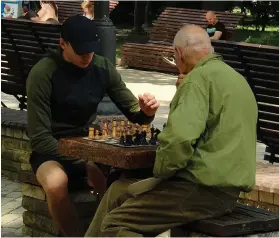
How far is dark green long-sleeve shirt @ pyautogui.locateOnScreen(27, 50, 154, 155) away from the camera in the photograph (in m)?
6.16

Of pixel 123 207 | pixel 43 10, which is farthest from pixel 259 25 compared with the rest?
pixel 123 207

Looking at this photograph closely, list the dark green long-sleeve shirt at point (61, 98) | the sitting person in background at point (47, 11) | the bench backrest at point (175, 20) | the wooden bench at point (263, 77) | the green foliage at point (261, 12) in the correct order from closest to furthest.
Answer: the dark green long-sleeve shirt at point (61, 98) → the wooden bench at point (263, 77) → the sitting person in background at point (47, 11) → the bench backrest at point (175, 20) → the green foliage at point (261, 12)

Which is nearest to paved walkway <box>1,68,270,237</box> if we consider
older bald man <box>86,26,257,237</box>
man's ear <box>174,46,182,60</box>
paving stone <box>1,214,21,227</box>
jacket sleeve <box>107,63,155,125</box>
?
paving stone <box>1,214,21,227</box>

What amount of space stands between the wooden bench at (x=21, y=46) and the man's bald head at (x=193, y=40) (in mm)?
4467

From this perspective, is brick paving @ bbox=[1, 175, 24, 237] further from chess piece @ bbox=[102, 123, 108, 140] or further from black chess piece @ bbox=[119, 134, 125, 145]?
black chess piece @ bbox=[119, 134, 125, 145]

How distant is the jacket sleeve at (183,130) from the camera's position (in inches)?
190

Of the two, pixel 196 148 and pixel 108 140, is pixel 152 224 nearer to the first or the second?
pixel 196 148

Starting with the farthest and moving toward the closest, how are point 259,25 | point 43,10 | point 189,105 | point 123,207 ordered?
1. point 259,25
2. point 43,10
3. point 123,207
4. point 189,105

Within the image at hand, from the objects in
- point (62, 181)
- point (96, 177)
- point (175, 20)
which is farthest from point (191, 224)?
point (175, 20)

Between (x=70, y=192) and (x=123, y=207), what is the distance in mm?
1305

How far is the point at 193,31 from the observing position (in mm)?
5254

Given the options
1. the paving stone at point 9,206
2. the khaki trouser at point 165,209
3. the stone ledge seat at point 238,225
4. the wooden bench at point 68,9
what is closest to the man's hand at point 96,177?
the khaki trouser at point 165,209

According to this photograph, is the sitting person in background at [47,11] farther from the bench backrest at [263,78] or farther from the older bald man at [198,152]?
the older bald man at [198,152]

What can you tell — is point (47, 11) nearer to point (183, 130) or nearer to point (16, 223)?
point (16, 223)
